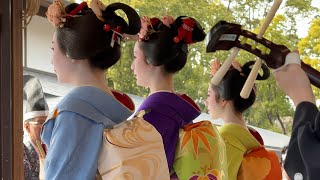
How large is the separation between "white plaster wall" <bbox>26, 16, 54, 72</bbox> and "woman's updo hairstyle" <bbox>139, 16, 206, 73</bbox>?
1.66ft

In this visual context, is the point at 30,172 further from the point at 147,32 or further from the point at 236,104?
the point at 236,104

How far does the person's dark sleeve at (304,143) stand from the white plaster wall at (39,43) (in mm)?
1293

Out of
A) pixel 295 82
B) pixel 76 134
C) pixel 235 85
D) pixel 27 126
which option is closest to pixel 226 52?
pixel 235 85

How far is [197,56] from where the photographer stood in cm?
313

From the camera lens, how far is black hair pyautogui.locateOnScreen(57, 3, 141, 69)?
1.54 m

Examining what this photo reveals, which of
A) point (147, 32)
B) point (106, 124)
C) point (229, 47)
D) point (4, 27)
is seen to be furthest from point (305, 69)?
point (4, 27)

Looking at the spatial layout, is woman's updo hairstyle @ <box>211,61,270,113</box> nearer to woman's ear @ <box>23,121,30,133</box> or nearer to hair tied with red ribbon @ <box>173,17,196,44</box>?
hair tied with red ribbon @ <box>173,17,196,44</box>

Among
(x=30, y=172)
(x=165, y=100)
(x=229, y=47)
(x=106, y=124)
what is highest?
(x=229, y=47)

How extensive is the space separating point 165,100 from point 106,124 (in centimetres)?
49

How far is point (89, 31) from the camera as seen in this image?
60.7 inches

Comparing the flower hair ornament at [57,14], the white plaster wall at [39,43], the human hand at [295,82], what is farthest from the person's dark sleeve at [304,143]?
the white plaster wall at [39,43]

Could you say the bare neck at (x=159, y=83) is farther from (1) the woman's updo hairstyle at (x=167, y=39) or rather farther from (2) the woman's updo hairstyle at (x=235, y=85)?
(2) the woman's updo hairstyle at (x=235, y=85)

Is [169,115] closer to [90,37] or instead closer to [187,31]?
[187,31]

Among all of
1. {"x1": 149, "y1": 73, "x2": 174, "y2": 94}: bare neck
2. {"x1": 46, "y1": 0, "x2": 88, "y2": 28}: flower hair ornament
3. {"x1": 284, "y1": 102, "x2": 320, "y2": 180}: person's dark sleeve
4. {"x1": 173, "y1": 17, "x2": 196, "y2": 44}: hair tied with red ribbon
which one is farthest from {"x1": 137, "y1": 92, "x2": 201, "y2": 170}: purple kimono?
{"x1": 284, "y1": 102, "x2": 320, "y2": 180}: person's dark sleeve
